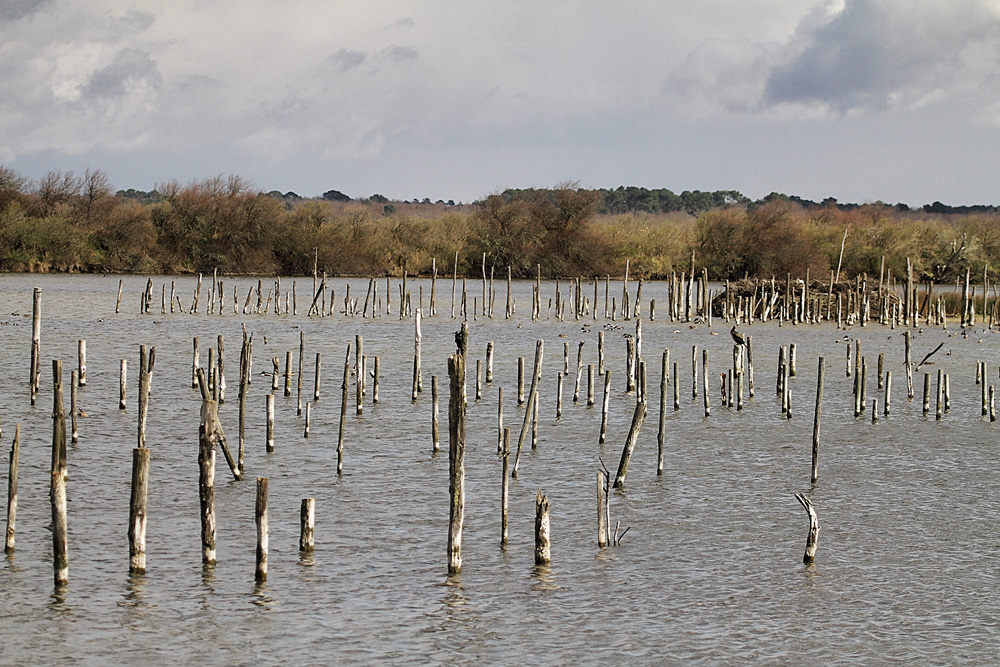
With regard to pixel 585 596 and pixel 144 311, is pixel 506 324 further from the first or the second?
pixel 585 596

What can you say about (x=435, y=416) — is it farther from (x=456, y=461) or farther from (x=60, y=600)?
(x=60, y=600)

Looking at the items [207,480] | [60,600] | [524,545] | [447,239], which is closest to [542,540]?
[524,545]

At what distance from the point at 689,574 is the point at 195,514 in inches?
161

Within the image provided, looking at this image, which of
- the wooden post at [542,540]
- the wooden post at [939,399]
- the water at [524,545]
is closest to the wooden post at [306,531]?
the water at [524,545]

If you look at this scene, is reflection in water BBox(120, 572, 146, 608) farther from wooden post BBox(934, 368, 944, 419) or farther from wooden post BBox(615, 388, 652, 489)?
wooden post BBox(934, 368, 944, 419)

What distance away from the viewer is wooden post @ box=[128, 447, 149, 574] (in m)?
8.18

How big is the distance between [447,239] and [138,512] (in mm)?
57506

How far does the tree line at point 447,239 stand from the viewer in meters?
59.0

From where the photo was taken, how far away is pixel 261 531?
8289mm

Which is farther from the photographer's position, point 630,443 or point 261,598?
point 630,443

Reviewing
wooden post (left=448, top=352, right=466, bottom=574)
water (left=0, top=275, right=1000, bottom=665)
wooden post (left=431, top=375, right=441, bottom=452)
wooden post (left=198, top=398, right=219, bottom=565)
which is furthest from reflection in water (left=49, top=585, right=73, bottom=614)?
wooden post (left=431, top=375, right=441, bottom=452)

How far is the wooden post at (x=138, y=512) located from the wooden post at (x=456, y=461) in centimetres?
207

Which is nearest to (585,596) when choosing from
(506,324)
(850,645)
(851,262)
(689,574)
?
(689,574)

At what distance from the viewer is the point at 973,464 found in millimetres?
13570
